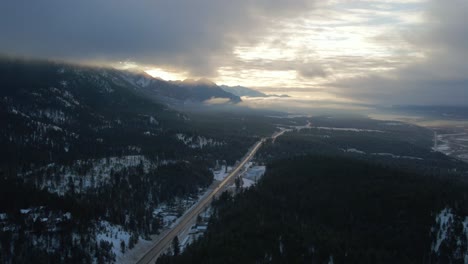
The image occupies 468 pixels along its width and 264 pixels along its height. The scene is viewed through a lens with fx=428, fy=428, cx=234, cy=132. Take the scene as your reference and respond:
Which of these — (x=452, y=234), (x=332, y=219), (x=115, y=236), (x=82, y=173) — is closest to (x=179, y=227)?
(x=115, y=236)

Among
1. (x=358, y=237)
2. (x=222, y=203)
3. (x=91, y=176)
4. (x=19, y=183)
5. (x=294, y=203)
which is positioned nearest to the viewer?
(x=358, y=237)

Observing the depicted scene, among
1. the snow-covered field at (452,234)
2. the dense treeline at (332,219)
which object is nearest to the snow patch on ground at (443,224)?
the snow-covered field at (452,234)

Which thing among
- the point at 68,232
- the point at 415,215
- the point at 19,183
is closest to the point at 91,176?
the point at 19,183

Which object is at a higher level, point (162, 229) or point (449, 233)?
point (449, 233)

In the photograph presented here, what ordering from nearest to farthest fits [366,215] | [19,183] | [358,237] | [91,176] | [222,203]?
1. [358,237]
2. [366,215]
3. [19,183]
4. [222,203]
5. [91,176]

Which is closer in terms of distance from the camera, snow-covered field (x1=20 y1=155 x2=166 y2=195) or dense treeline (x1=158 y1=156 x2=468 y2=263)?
dense treeline (x1=158 y1=156 x2=468 y2=263)

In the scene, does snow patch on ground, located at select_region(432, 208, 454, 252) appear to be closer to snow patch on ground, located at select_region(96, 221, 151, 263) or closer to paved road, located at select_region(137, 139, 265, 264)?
paved road, located at select_region(137, 139, 265, 264)

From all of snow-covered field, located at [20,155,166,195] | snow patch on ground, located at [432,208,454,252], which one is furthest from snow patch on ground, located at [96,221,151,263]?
snow patch on ground, located at [432,208,454,252]

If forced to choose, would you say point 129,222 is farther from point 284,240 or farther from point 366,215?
point 366,215
